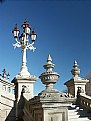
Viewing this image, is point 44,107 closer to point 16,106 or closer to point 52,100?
point 52,100

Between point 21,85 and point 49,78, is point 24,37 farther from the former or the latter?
point 49,78

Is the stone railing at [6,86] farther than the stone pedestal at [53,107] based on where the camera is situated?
Yes

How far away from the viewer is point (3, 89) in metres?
17.5

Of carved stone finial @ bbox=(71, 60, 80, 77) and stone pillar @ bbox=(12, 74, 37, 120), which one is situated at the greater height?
carved stone finial @ bbox=(71, 60, 80, 77)

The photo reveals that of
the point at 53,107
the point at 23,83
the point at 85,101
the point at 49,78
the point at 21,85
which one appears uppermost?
the point at 23,83

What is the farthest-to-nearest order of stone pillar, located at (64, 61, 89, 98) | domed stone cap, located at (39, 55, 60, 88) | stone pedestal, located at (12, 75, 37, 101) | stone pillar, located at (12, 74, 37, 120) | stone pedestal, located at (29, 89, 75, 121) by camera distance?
stone pillar, located at (64, 61, 89, 98), stone pedestal, located at (12, 75, 37, 101), stone pillar, located at (12, 74, 37, 120), domed stone cap, located at (39, 55, 60, 88), stone pedestal, located at (29, 89, 75, 121)

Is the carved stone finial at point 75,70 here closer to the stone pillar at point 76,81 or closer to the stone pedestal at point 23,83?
the stone pillar at point 76,81

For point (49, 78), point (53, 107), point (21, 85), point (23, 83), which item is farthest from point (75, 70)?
point (53, 107)

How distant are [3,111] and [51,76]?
878 cm

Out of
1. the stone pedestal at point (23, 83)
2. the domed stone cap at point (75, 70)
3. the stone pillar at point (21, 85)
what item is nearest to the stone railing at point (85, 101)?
the domed stone cap at point (75, 70)

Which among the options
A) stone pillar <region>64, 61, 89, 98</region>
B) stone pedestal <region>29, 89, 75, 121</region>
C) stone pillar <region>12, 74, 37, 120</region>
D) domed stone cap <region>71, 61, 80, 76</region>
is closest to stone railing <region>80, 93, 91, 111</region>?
stone pillar <region>64, 61, 89, 98</region>

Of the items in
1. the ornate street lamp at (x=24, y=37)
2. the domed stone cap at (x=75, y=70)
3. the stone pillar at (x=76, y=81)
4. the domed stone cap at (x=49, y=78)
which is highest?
the ornate street lamp at (x=24, y=37)

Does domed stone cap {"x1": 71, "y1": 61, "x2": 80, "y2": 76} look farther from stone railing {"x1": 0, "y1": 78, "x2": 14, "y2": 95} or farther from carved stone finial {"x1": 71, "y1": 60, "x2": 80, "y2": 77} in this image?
stone railing {"x1": 0, "y1": 78, "x2": 14, "y2": 95}

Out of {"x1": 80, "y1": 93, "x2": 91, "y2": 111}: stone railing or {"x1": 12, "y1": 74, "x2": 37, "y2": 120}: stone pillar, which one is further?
{"x1": 12, "y1": 74, "x2": 37, "y2": 120}: stone pillar
